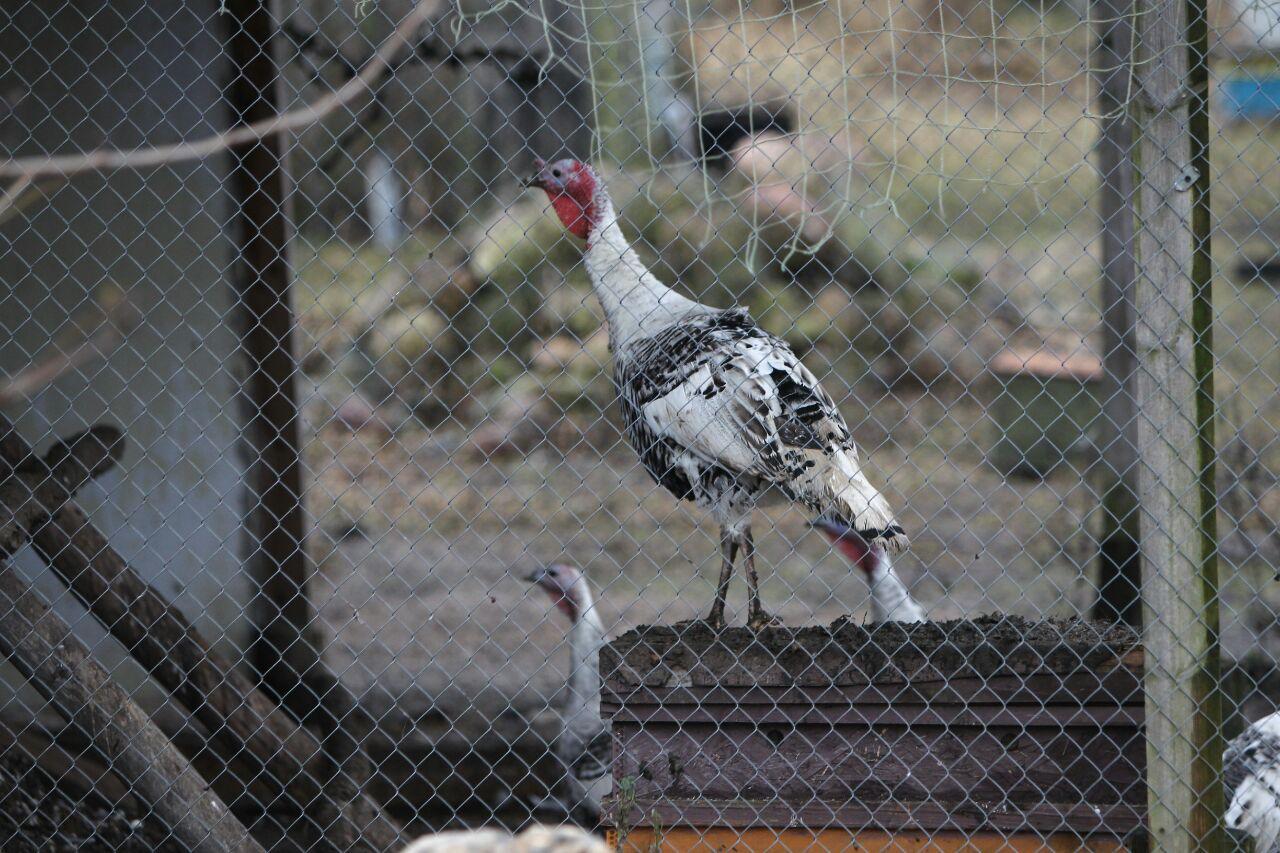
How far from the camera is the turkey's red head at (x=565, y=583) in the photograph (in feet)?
15.9

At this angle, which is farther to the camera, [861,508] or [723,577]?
[723,577]

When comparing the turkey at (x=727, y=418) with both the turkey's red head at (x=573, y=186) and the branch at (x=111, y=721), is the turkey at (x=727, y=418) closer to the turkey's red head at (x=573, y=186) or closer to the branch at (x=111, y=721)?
the turkey's red head at (x=573, y=186)

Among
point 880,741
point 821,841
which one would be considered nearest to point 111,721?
point 821,841

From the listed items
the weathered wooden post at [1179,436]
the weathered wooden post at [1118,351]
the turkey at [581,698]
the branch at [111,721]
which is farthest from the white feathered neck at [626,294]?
the weathered wooden post at [1118,351]

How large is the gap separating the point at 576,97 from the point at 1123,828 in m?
8.11

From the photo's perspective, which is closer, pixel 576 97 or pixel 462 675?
pixel 462 675

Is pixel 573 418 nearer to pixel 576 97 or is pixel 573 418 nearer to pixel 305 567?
pixel 576 97

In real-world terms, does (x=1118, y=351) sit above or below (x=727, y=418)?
above

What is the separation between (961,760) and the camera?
2.90m

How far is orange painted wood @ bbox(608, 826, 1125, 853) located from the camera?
2.84 meters

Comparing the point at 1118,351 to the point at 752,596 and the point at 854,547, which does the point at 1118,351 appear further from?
the point at 752,596

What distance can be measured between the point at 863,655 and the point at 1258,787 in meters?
1.08

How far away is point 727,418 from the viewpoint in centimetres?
319

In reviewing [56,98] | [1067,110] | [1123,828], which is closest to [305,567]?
[56,98]
